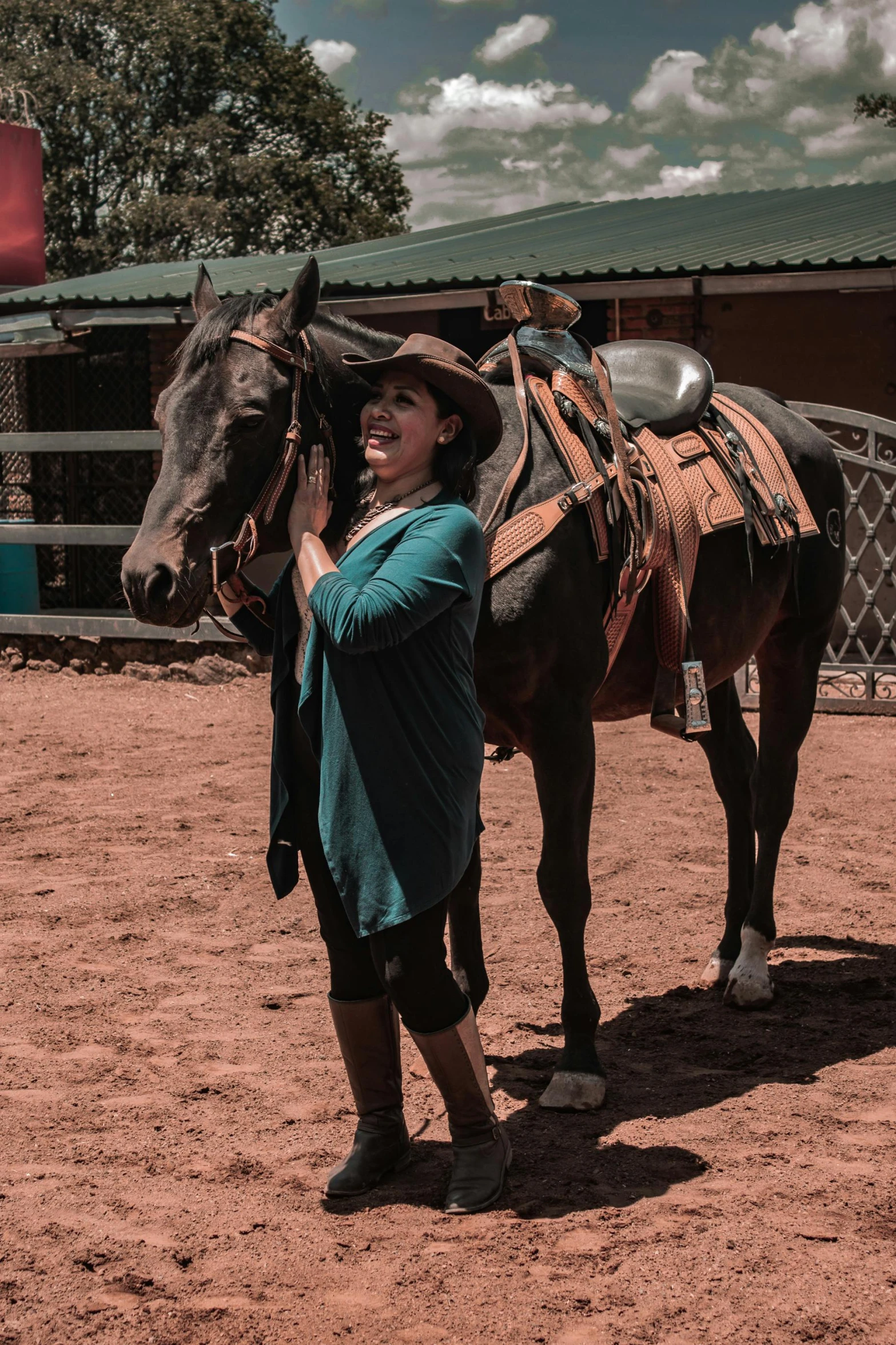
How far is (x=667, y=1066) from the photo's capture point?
361 centimetres

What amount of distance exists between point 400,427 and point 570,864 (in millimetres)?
1292

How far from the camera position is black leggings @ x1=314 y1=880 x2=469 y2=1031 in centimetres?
258

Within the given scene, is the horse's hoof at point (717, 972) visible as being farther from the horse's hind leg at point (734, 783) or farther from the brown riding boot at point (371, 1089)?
the brown riding boot at point (371, 1089)

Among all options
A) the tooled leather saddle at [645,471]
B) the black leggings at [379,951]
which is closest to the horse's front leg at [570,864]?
the tooled leather saddle at [645,471]

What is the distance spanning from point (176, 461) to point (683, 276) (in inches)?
325

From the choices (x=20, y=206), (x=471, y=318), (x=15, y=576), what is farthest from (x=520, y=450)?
(x=20, y=206)

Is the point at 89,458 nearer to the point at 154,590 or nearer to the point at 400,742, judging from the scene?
the point at 154,590

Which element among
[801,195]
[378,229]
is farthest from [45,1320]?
[378,229]

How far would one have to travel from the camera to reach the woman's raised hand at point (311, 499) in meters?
2.60

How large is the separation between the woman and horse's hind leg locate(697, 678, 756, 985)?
1.93m

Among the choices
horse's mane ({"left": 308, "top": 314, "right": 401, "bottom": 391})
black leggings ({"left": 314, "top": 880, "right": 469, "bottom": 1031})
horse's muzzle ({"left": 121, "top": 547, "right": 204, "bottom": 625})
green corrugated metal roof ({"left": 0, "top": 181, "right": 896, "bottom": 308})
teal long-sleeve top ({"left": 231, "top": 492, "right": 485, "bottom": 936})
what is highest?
green corrugated metal roof ({"left": 0, "top": 181, "right": 896, "bottom": 308})

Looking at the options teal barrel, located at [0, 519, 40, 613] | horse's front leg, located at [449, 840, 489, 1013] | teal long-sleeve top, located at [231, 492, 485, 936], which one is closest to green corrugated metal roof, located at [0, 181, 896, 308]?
teal barrel, located at [0, 519, 40, 613]

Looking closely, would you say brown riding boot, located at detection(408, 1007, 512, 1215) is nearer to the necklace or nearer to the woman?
the woman

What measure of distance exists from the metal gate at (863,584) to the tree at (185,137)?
24.1m
